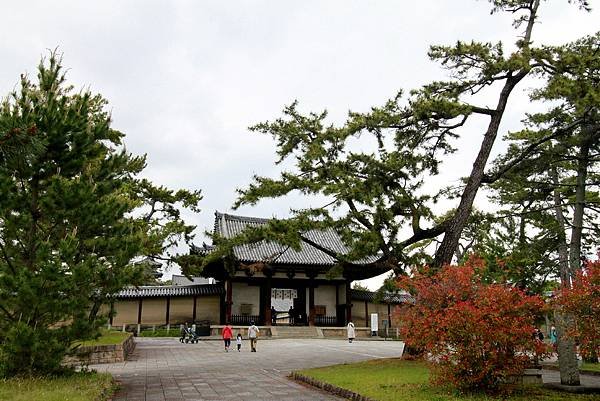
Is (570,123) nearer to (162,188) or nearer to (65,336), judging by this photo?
(65,336)

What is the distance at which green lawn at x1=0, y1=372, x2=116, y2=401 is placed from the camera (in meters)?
7.20

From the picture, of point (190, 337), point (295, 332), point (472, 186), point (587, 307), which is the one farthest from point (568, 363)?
point (295, 332)

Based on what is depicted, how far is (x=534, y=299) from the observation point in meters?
8.20

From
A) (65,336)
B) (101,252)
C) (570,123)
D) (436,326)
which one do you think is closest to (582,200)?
(570,123)

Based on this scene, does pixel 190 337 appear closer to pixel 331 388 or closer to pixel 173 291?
pixel 173 291

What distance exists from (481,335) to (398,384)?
2.11 meters

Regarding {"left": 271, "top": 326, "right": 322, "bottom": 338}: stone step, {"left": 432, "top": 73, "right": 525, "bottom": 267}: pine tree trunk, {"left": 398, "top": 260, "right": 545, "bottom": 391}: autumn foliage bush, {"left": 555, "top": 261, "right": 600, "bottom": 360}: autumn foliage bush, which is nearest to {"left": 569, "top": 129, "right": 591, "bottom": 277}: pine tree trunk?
{"left": 432, "top": 73, "right": 525, "bottom": 267}: pine tree trunk

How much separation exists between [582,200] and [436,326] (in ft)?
20.3

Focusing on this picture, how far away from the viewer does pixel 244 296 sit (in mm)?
31141

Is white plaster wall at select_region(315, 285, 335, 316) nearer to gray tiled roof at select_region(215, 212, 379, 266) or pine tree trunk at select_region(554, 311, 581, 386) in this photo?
gray tiled roof at select_region(215, 212, 379, 266)

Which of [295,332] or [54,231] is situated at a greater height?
[54,231]

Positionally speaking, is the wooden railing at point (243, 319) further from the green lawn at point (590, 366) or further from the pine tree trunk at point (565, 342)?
the pine tree trunk at point (565, 342)

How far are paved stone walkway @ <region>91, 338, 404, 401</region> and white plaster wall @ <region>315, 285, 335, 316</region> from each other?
42.7 feet

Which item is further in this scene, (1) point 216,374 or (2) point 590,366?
(2) point 590,366
